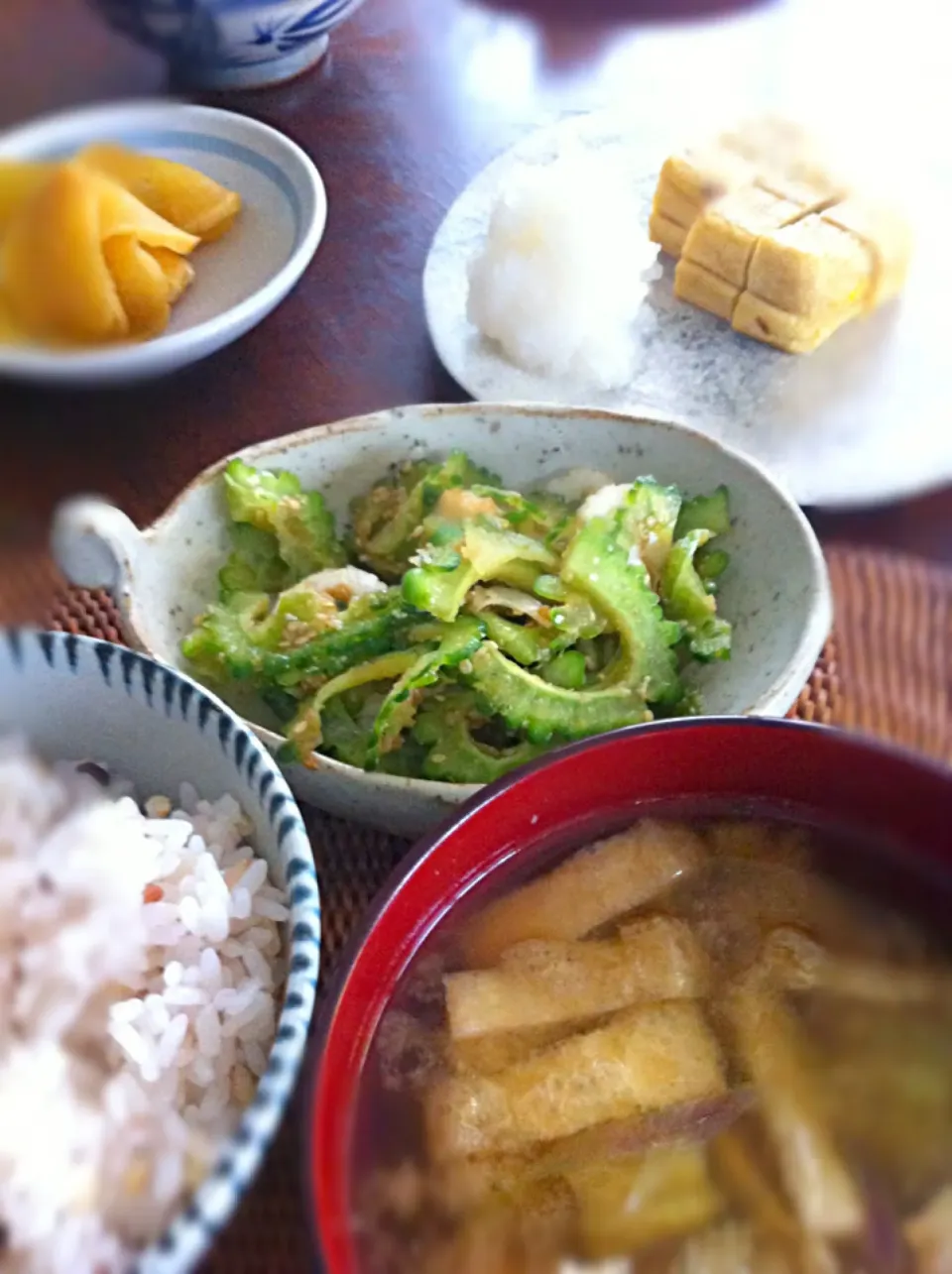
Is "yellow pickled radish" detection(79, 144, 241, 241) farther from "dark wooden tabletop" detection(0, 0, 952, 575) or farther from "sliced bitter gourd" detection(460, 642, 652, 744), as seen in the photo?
"sliced bitter gourd" detection(460, 642, 652, 744)

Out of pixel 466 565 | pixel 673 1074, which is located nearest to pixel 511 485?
pixel 466 565

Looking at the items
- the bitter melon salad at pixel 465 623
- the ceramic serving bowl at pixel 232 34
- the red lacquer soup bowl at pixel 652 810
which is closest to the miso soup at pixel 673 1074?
the red lacquer soup bowl at pixel 652 810

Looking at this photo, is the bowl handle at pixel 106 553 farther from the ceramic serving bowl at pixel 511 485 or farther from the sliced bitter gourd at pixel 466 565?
the sliced bitter gourd at pixel 466 565

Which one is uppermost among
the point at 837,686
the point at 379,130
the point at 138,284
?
the point at 138,284

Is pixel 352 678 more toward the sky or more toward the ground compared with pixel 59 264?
more toward the ground

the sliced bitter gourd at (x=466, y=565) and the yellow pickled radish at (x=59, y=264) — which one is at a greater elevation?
the yellow pickled radish at (x=59, y=264)

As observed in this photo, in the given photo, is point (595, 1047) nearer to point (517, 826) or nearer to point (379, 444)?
point (517, 826)

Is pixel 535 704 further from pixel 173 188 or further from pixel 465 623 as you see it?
pixel 173 188
